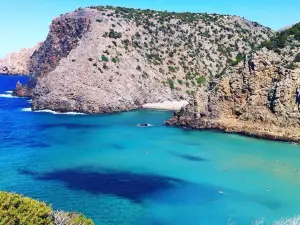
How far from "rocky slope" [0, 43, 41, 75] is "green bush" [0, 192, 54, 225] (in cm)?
17885

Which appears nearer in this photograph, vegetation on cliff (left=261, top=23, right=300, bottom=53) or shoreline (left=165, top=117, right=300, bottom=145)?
shoreline (left=165, top=117, right=300, bottom=145)

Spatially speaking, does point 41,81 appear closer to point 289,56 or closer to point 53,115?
point 53,115

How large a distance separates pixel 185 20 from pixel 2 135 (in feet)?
221

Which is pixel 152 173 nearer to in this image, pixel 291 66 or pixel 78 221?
pixel 78 221

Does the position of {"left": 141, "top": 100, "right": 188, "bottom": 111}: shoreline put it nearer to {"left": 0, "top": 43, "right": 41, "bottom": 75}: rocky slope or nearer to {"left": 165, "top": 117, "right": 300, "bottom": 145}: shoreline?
{"left": 165, "top": 117, "right": 300, "bottom": 145}: shoreline

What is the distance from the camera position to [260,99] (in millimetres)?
56156

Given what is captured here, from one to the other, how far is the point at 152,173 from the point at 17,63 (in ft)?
557

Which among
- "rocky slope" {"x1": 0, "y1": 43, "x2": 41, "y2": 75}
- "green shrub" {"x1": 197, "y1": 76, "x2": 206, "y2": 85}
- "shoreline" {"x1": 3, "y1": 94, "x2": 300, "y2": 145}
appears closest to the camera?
"shoreline" {"x1": 3, "y1": 94, "x2": 300, "y2": 145}

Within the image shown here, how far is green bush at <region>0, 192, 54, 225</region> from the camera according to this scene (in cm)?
1616

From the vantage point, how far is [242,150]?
152 ft

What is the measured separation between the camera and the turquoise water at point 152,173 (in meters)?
28.6

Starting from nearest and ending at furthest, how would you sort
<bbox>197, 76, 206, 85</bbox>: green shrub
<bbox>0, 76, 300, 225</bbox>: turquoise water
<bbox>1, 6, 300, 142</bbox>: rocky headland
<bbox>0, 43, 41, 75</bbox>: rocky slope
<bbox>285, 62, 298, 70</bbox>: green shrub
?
<bbox>0, 76, 300, 225</bbox>: turquoise water, <bbox>285, 62, 298, 70</bbox>: green shrub, <bbox>1, 6, 300, 142</bbox>: rocky headland, <bbox>197, 76, 206, 85</bbox>: green shrub, <bbox>0, 43, 41, 75</bbox>: rocky slope

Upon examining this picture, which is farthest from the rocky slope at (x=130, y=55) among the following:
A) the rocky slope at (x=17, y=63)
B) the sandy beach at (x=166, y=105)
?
the rocky slope at (x=17, y=63)

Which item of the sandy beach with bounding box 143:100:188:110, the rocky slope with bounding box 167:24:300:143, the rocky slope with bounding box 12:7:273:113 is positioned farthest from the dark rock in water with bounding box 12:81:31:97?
the rocky slope with bounding box 167:24:300:143
